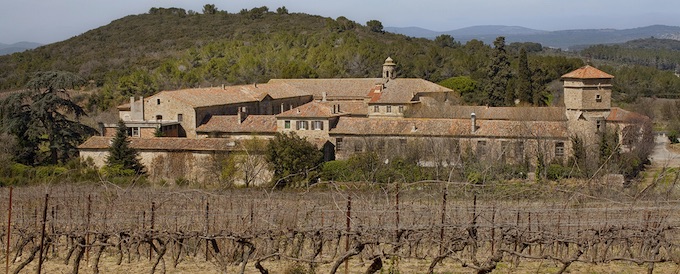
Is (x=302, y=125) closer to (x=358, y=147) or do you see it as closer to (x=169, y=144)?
(x=358, y=147)

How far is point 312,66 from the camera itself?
54.8 meters

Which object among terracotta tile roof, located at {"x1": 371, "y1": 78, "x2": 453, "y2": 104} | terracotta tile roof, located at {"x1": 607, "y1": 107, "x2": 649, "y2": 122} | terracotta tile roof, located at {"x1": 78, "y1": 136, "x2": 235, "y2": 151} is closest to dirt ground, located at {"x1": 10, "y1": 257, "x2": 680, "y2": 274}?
terracotta tile roof, located at {"x1": 78, "y1": 136, "x2": 235, "y2": 151}

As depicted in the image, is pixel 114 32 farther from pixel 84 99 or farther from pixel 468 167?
pixel 468 167

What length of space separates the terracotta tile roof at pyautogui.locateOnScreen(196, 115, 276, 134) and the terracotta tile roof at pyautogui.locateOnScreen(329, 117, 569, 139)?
261 cm

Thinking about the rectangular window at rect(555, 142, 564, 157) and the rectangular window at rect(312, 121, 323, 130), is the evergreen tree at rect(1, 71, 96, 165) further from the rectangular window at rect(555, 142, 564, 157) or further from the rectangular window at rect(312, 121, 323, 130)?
the rectangular window at rect(555, 142, 564, 157)

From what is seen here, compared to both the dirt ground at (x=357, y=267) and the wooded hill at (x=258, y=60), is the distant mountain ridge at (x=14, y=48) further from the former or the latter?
the dirt ground at (x=357, y=267)

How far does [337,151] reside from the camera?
29.6 m

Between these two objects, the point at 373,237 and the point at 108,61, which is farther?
the point at 108,61

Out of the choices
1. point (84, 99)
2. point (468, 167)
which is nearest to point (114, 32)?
point (84, 99)

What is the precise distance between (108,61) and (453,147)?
47921 mm

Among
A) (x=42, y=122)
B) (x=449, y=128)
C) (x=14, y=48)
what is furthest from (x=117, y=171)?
(x=14, y=48)

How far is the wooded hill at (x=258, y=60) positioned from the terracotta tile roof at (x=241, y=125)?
13374 millimetres

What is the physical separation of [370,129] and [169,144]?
6662 mm

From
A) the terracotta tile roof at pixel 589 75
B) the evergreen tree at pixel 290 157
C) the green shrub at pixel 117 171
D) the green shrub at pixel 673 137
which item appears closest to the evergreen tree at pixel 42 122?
the green shrub at pixel 117 171
